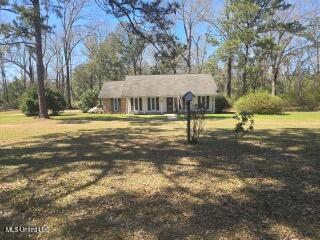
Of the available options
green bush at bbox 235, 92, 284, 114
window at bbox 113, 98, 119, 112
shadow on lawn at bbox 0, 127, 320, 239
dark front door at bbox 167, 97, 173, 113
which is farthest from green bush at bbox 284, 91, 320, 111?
shadow on lawn at bbox 0, 127, 320, 239

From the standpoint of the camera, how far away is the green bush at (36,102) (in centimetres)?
3428

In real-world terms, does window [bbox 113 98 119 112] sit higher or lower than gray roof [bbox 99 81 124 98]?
lower

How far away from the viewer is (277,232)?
15.1ft

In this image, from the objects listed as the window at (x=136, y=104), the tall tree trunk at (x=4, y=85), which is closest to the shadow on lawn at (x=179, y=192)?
the window at (x=136, y=104)

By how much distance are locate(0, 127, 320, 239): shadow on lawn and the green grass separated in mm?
14

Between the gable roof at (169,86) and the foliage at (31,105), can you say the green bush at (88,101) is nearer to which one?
the gable roof at (169,86)

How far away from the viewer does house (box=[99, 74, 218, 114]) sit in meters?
38.6

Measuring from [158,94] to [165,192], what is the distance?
1295 inches

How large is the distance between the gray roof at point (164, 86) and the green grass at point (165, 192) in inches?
1122

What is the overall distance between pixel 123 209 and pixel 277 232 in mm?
2189

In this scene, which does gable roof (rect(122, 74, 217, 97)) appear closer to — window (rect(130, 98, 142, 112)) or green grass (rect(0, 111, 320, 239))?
window (rect(130, 98, 142, 112))

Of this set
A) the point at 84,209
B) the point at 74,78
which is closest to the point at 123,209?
the point at 84,209

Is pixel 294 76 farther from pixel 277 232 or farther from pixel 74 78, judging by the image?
pixel 277 232

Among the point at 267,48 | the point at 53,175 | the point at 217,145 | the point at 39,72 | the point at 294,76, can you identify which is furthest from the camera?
the point at 294,76
